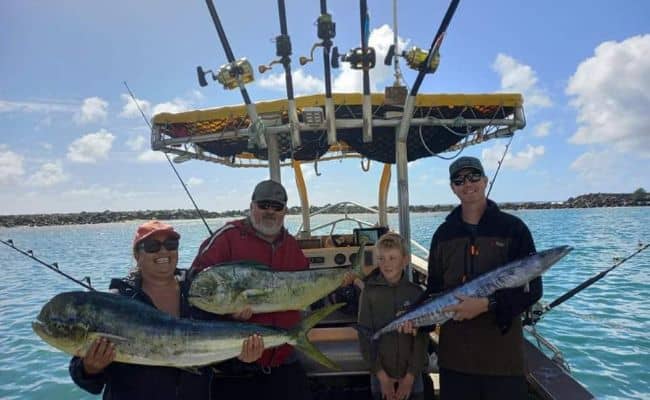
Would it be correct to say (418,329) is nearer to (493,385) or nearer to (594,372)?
(493,385)

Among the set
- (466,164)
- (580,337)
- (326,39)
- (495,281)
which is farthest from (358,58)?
(580,337)

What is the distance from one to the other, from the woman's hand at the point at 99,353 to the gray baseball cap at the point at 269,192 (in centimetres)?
145

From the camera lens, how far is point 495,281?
8.63 ft

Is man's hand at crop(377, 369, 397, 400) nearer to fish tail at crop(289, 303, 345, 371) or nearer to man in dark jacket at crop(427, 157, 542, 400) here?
man in dark jacket at crop(427, 157, 542, 400)

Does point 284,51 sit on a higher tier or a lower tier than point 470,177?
higher

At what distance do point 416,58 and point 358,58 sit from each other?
59 centimetres

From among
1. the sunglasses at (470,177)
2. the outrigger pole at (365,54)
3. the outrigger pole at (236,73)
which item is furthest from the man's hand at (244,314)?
the outrigger pole at (365,54)

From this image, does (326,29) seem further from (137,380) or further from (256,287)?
(137,380)

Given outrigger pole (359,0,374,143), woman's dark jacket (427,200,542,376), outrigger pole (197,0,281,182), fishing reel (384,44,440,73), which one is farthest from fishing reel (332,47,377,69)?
woman's dark jacket (427,200,542,376)

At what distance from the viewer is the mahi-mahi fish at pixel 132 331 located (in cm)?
208

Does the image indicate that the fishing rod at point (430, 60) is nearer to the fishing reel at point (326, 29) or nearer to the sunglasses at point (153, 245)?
the fishing reel at point (326, 29)

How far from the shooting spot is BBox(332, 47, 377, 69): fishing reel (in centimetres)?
390

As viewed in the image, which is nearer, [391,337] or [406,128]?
[391,337]

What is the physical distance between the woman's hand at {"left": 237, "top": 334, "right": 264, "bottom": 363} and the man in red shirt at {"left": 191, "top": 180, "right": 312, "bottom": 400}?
0.53 meters
